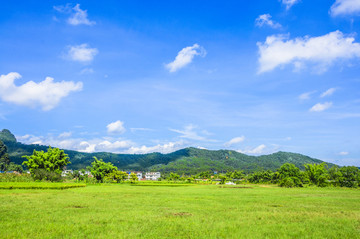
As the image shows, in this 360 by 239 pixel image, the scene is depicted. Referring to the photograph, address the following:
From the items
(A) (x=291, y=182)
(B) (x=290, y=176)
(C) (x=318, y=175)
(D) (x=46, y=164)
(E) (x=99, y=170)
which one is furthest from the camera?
(B) (x=290, y=176)

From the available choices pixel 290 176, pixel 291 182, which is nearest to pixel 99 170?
pixel 291 182

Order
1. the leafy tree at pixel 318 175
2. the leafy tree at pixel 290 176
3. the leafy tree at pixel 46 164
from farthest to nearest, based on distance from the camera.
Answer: the leafy tree at pixel 318 175 < the leafy tree at pixel 290 176 < the leafy tree at pixel 46 164

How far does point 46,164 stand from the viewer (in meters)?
61.0

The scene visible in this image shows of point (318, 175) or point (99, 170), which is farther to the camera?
point (99, 170)

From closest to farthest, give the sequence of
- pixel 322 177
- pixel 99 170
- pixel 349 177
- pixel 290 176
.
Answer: pixel 349 177
pixel 322 177
pixel 99 170
pixel 290 176

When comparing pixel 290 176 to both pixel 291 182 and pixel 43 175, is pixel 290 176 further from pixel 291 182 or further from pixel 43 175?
pixel 43 175

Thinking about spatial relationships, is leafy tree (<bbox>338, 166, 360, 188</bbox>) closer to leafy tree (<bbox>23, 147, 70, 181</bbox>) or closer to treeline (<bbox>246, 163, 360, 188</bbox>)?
treeline (<bbox>246, 163, 360, 188</bbox>)

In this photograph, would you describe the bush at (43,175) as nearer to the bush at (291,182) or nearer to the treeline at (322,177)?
the bush at (291,182)

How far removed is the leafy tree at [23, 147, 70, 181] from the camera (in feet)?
186

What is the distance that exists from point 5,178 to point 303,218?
54.1 m

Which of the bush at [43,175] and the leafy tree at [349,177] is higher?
the leafy tree at [349,177]

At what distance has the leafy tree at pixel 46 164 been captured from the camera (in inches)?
2229

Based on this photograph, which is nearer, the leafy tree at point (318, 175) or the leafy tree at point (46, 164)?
the leafy tree at point (46, 164)

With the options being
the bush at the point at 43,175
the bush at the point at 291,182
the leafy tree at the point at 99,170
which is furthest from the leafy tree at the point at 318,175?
the bush at the point at 43,175
